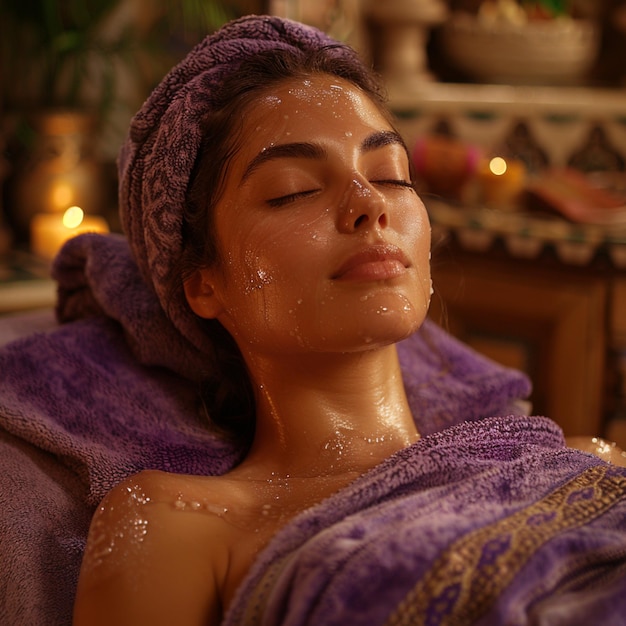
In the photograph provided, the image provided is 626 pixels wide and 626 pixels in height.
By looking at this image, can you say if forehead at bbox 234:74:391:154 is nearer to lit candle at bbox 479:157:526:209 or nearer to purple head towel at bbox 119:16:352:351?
purple head towel at bbox 119:16:352:351

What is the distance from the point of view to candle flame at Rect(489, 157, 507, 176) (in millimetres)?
2194

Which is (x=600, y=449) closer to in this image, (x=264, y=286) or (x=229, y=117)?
(x=264, y=286)

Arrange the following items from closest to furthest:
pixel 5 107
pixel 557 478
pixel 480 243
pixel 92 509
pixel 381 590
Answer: pixel 381 590 < pixel 557 478 < pixel 92 509 < pixel 480 243 < pixel 5 107

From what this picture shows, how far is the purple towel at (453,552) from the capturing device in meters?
0.70

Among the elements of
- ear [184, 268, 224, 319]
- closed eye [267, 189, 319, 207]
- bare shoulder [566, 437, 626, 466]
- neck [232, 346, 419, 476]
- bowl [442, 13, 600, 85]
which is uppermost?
closed eye [267, 189, 319, 207]

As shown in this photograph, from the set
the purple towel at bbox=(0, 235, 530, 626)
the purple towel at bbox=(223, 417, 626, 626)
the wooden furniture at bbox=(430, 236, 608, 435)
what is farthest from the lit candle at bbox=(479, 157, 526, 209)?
the purple towel at bbox=(223, 417, 626, 626)

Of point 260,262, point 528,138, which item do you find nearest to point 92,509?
point 260,262

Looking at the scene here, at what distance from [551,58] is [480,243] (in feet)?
2.96

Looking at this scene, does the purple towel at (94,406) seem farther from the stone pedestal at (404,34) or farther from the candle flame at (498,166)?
the stone pedestal at (404,34)

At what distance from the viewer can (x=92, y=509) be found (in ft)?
3.35

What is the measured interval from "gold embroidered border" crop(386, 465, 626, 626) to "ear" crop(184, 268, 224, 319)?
18.4 inches

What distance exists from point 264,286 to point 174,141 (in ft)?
0.73

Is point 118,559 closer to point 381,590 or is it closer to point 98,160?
point 381,590

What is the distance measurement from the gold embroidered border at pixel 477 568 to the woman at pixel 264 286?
0.14 metres
